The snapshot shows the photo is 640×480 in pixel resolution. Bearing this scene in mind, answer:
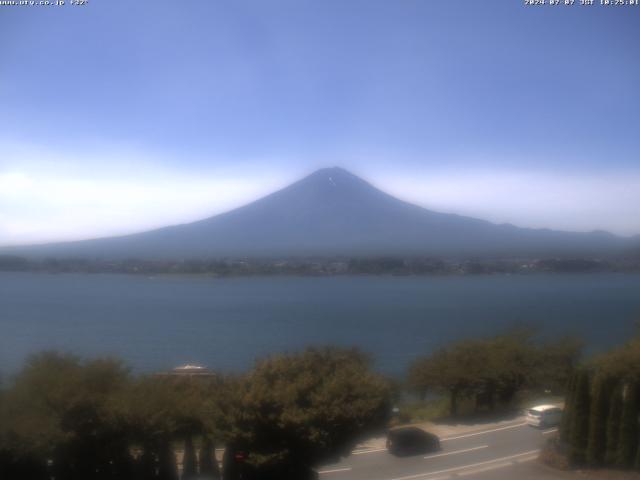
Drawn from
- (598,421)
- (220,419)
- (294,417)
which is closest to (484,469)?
(598,421)

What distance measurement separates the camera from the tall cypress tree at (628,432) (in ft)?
24.1

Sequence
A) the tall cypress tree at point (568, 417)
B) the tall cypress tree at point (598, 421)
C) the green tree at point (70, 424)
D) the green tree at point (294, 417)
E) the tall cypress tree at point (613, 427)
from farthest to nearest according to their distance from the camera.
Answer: the tall cypress tree at point (568, 417) < the tall cypress tree at point (598, 421) < the tall cypress tree at point (613, 427) < the green tree at point (294, 417) < the green tree at point (70, 424)

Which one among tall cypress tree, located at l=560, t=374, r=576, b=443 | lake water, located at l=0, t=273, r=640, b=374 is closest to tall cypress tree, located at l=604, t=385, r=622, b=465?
tall cypress tree, located at l=560, t=374, r=576, b=443

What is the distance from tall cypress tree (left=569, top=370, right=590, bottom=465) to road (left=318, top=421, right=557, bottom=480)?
71 cm

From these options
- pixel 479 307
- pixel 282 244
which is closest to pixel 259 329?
pixel 479 307

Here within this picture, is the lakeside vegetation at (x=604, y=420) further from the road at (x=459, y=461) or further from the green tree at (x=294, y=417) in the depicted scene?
the green tree at (x=294, y=417)

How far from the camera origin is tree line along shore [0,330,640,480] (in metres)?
6.27

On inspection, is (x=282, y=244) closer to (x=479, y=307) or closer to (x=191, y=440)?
(x=479, y=307)

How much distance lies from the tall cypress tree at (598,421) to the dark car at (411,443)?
2.47m

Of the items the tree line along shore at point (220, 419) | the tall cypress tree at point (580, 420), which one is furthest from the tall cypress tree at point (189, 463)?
the tall cypress tree at point (580, 420)

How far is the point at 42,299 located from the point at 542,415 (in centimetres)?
3753

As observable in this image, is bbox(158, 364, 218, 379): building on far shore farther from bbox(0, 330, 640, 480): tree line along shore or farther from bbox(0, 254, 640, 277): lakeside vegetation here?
bbox(0, 254, 640, 277): lakeside vegetation

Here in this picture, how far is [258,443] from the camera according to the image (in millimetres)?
6609

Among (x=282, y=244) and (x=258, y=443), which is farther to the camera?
(x=282, y=244)
